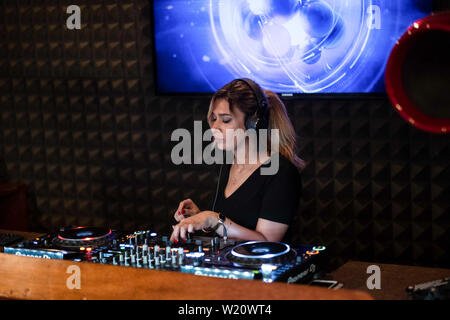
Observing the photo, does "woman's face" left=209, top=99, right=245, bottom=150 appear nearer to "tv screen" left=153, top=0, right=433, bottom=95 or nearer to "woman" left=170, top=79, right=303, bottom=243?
"woman" left=170, top=79, right=303, bottom=243

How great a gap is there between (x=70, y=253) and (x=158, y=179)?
224cm

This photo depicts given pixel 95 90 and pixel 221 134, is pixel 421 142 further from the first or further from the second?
pixel 95 90

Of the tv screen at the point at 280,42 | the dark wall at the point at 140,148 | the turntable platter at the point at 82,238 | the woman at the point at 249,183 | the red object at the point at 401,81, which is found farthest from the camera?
the dark wall at the point at 140,148

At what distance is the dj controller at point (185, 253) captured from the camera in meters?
1.89

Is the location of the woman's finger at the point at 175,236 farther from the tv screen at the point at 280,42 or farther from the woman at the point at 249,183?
the tv screen at the point at 280,42

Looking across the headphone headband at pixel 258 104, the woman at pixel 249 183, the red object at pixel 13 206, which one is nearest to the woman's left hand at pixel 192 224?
the woman at pixel 249 183

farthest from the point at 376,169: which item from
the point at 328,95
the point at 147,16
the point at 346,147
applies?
the point at 147,16

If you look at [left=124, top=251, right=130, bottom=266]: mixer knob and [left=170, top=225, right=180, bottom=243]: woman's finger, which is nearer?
[left=124, top=251, right=130, bottom=266]: mixer knob

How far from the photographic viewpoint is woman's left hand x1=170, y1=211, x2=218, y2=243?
226 centimetres

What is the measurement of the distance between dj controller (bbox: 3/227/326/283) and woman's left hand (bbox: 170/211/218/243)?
1.3 inches

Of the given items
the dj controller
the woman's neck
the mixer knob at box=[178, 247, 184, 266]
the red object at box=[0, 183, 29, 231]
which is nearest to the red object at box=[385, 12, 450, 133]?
the dj controller

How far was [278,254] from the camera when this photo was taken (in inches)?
77.8

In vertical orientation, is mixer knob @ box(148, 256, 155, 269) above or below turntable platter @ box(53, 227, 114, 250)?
below

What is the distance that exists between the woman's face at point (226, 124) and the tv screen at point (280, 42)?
122 centimetres
